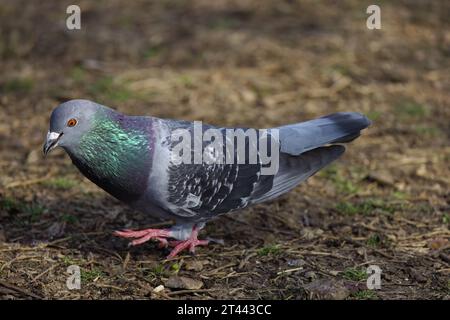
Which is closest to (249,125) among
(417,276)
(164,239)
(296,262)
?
(164,239)

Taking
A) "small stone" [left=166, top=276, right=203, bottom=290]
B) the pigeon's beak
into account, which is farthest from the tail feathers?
the pigeon's beak

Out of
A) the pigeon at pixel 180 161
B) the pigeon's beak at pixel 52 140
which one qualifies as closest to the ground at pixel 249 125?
the pigeon at pixel 180 161

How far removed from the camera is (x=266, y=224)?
16.5 ft

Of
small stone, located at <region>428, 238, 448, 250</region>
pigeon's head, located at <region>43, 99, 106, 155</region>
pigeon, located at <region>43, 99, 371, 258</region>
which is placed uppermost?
pigeon's head, located at <region>43, 99, 106, 155</region>

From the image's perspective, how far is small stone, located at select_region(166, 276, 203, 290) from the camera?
411 cm

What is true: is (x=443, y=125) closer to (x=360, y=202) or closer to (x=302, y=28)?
(x=360, y=202)

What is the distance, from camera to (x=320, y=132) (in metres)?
4.75

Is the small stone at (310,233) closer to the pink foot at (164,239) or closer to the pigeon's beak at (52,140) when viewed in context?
the pink foot at (164,239)

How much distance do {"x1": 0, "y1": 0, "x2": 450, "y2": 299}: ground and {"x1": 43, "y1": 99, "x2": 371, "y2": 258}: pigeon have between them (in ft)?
1.13

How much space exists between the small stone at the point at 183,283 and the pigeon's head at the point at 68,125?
3.20ft

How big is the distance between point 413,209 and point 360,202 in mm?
392

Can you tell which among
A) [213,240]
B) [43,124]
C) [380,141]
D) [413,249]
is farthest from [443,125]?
[43,124]

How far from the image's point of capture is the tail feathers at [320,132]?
468 cm

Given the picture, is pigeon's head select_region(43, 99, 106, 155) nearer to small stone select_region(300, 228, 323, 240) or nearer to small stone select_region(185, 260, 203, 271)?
small stone select_region(185, 260, 203, 271)
